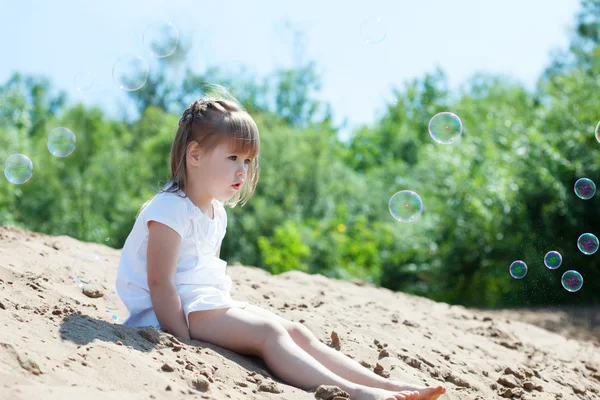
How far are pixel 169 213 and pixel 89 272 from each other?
1.34 m

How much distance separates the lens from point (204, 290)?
10.3ft

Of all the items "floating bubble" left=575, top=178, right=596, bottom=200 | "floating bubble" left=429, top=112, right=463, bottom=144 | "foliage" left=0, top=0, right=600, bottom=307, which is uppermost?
"floating bubble" left=429, top=112, right=463, bottom=144

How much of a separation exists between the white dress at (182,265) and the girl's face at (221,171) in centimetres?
12

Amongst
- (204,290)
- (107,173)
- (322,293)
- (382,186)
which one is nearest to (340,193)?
(382,186)

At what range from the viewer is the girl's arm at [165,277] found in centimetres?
302

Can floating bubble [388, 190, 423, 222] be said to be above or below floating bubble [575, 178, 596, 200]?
below

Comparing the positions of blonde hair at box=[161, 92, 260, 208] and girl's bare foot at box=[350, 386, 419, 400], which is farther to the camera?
blonde hair at box=[161, 92, 260, 208]

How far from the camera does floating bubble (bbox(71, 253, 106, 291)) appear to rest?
3.96 m

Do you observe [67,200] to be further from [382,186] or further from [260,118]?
[382,186]

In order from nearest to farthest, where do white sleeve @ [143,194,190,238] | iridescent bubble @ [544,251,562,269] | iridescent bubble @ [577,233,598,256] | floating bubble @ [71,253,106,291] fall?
1. white sleeve @ [143,194,190,238]
2. floating bubble @ [71,253,106,291]
3. iridescent bubble @ [577,233,598,256]
4. iridescent bubble @ [544,251,562,269]

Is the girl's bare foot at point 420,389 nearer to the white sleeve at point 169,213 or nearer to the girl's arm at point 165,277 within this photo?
the girl's arm at point 165,277

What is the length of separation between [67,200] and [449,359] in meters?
12.7

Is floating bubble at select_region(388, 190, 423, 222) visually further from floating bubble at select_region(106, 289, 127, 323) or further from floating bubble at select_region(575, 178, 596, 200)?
floating bubble at select_region(106, 289, 127, 323)

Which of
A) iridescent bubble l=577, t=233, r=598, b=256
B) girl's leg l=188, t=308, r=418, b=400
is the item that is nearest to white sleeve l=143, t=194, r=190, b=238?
girl's leg l=188, t=308, r=418, b=400
